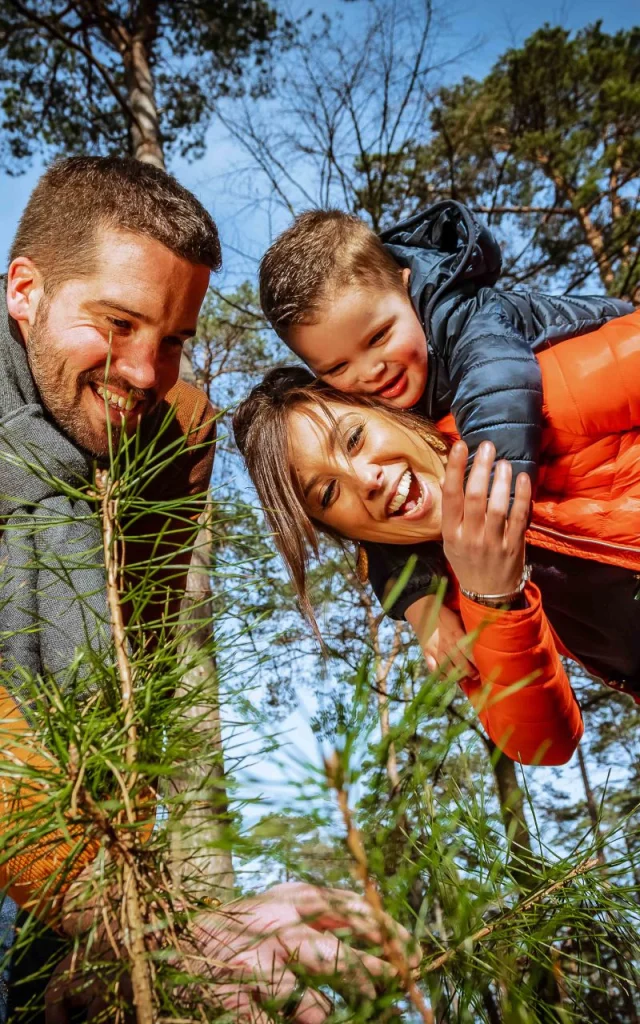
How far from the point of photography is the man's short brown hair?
5.42 ft

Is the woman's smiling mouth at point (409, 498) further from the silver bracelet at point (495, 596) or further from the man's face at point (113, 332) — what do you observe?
the man's face at point (113, 332)

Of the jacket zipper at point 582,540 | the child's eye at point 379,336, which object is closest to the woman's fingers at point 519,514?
the jacket zipper at point 582,540

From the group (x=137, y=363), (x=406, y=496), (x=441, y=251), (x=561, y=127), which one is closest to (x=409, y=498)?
(x=406, y=496)

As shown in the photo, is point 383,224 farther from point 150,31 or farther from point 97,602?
point 97,602

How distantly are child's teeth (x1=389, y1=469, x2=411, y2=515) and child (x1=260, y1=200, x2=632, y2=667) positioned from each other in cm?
17

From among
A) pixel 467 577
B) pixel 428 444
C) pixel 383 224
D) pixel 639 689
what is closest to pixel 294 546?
pixel 428 444

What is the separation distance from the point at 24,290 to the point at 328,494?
893mm

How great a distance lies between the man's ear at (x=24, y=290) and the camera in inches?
66.4

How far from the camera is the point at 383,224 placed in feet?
17.3

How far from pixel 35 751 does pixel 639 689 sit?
1.78m

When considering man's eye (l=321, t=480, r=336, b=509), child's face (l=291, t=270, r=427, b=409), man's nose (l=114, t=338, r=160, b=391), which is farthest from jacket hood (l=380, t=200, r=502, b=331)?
man's nose (l=114, t=338, r=160, b=391)

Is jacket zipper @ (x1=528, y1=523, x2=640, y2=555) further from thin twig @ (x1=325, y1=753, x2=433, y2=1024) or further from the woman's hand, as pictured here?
thin twig @ (x1=325, y1=753, x2=433, y2=1024)

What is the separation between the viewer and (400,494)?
5.53ft

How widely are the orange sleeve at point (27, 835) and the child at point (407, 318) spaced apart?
1.23 meters
